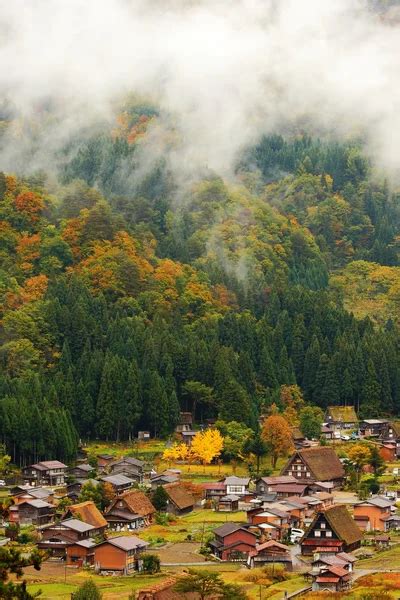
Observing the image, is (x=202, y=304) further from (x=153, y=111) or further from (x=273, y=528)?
(x=153, y=111)

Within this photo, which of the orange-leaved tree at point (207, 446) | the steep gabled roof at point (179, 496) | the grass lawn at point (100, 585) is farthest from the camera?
the orange-leaved tree at point (207, 446)

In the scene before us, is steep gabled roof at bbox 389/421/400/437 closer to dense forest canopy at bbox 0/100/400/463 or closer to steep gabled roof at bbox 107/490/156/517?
dense forest canopy at bbox 0/100/400/463

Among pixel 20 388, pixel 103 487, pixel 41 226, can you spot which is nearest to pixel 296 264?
pixel 41 226

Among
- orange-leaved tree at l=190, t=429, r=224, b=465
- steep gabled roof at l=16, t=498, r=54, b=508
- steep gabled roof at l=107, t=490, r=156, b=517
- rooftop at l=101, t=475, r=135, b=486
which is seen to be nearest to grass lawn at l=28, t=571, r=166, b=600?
steep gabled roof at l=107, t=490, r=156, b=517

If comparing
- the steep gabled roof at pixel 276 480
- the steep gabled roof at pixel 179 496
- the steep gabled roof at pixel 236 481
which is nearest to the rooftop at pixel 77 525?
the steep gabled roof at pixel 179 496

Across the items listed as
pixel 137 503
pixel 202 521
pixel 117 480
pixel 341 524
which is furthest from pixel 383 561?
pixel 117 480

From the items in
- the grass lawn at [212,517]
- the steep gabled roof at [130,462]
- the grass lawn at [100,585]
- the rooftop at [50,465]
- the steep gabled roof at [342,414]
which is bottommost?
the grass lawn at [100,585]

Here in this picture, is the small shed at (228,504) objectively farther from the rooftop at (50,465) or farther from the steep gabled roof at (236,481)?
the rooftop at (50,465)
